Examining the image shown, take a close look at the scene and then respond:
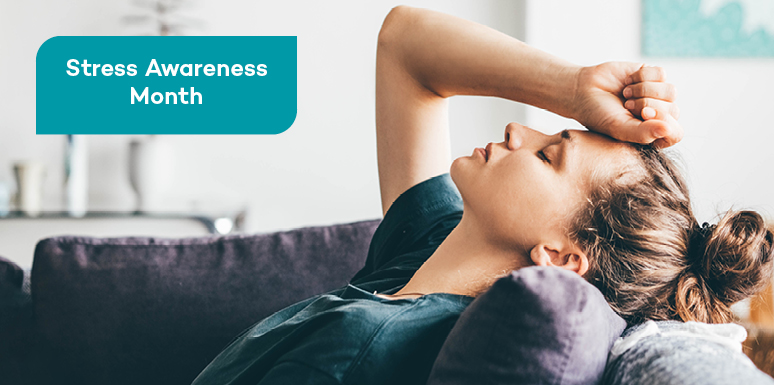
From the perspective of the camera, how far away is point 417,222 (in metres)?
0.98

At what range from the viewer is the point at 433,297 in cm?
67

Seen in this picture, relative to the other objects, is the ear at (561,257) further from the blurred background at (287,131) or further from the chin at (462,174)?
the blurred background at (287,131)

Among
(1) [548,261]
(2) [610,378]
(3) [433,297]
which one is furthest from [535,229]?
(2) [610,378]

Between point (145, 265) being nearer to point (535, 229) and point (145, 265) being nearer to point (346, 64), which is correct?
point (535, 229)

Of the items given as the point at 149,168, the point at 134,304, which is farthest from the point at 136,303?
the point at 149,168

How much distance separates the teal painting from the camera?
2.40 meters

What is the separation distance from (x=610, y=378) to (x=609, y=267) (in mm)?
290

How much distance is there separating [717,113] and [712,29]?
1.21 feet

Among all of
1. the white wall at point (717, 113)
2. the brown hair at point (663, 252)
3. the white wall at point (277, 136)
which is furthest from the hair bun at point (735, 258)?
the white wall at point (277, 136)

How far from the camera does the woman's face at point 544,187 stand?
0.78 meters

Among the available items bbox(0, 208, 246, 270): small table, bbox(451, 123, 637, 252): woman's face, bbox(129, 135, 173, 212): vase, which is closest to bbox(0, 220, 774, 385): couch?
bbox(451, 123, 637, 252): woman's face

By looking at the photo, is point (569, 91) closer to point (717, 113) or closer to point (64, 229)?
point (717, 113)

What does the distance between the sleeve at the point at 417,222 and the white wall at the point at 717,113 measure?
1.48 metres

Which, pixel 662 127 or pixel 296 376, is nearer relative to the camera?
pixel 296 376
